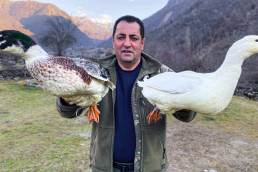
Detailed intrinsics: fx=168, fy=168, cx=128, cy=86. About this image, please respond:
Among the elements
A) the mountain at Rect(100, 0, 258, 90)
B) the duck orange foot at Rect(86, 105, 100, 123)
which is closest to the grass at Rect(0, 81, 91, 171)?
the duck orange foot at Rect(86, 105, 100, 123)

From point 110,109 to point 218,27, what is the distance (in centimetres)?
2809

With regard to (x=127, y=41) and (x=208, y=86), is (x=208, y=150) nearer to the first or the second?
(x=208, y=86)

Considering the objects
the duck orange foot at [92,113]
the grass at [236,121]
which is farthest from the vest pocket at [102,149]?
the grass at [236,121]

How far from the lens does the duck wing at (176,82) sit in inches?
61.4

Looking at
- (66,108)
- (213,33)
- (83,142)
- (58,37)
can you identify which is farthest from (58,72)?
(213,33)

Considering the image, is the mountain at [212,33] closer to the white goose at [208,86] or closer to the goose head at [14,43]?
the white goose at [208,86]

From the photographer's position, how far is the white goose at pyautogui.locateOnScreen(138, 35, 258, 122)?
1.52m

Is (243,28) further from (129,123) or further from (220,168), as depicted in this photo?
(129,123)

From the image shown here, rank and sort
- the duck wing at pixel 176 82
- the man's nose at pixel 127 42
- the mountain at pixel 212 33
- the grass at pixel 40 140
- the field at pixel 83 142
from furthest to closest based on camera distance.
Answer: the mountain at pixel 212 33, the field at pixel 83 142, the grass at pixel 40 140, the man's nose at pixel 127 42, the duck wing at pixel 176 82

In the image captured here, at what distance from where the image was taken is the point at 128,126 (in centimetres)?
205

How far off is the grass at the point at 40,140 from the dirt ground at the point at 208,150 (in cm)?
266

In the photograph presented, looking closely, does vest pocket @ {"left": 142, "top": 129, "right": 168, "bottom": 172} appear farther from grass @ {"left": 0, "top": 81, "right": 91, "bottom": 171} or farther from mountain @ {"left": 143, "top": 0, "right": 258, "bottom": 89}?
mountain @ {"left": 143, "top": 0, "right": 258, "bottom": 89}

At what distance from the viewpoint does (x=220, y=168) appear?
173 inches

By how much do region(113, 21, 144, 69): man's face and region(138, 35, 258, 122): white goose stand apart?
1.96 feet
